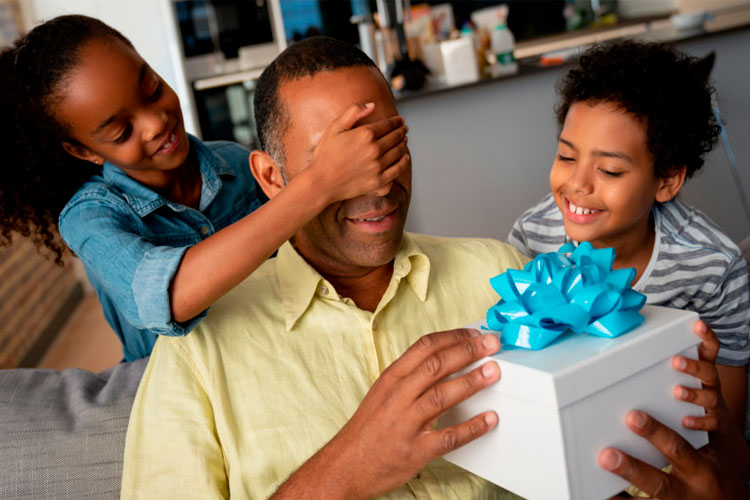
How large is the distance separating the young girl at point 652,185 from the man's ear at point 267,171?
29.2 inches

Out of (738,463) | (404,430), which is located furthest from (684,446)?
(404,430)

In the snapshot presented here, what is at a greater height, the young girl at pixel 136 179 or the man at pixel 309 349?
the young girl at pixel 136 179

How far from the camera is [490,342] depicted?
0.95 m

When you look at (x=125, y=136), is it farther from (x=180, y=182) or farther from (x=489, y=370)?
(x=489, y=370)

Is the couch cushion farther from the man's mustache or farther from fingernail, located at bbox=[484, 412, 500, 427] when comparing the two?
fingernail, located at bbox=[484, 412, 500, 427]

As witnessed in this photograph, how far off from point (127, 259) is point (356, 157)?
21.3 inches

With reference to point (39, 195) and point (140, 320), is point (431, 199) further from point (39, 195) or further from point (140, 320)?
point (140, 320)

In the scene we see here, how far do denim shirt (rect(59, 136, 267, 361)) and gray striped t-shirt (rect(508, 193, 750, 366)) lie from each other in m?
0.87

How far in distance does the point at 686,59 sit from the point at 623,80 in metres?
0.25

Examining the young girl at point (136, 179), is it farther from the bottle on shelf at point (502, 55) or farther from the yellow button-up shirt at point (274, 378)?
the bottle on shelf at point (502, 55)

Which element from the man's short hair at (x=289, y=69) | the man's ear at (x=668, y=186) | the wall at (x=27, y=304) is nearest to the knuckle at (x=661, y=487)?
the man's short hair at (x=289, y=69)

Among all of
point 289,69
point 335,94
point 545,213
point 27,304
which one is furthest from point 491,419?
point 27,304

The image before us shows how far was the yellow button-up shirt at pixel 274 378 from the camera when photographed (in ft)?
3.86

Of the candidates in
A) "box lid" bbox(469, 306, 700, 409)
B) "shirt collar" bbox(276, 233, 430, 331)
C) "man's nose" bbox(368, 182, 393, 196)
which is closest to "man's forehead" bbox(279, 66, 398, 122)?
"man's nose" bbox(368, 182, 393, 196)
